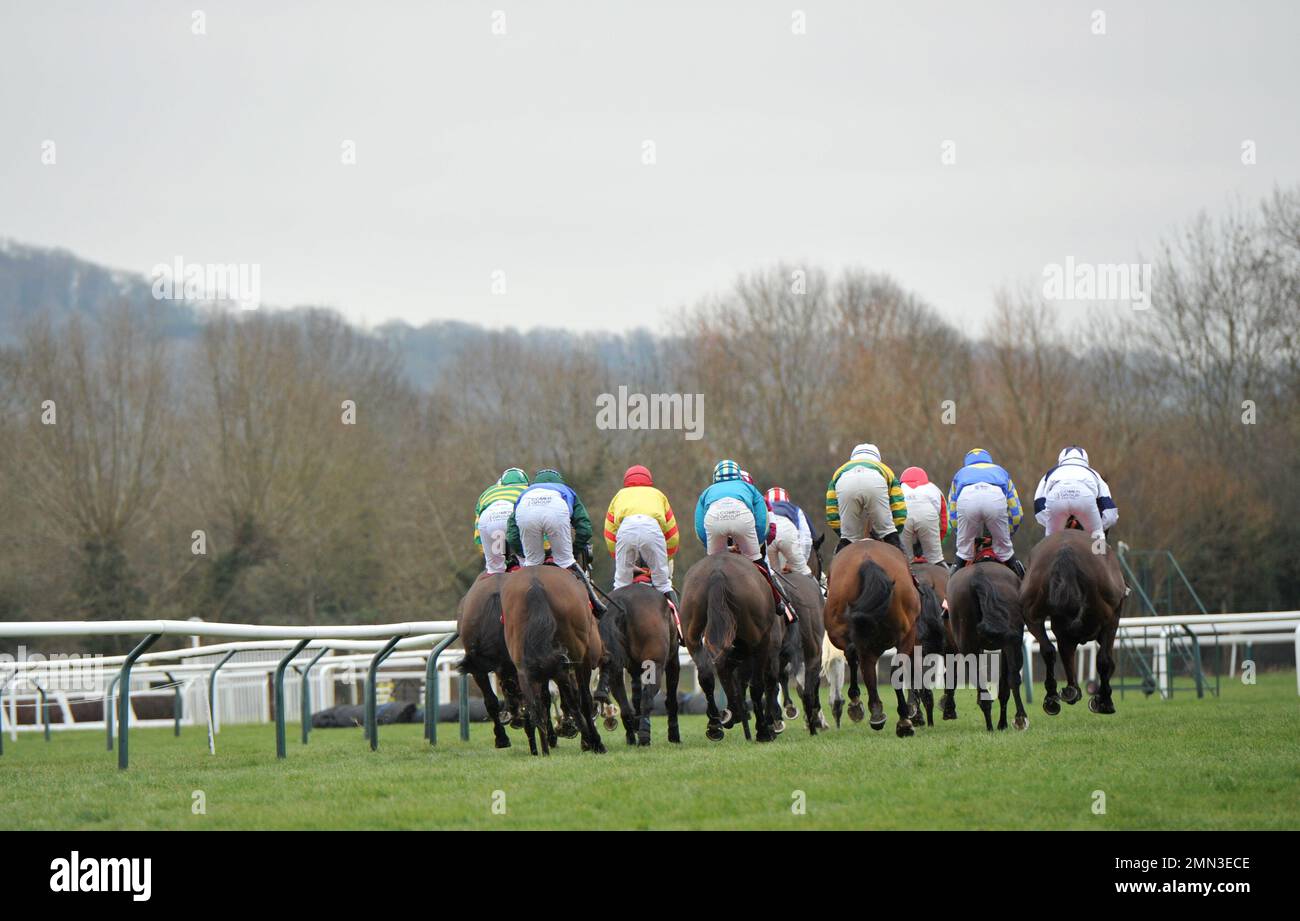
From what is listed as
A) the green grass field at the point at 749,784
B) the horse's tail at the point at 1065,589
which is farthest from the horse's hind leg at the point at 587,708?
the horse's tail at the point at 1065,589

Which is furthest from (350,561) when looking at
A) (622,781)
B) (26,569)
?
(622,781)

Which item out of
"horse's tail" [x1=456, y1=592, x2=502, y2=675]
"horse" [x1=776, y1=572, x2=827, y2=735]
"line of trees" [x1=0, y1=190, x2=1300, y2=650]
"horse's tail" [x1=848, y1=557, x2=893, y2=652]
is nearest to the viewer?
"horse's tail" [x1=848, y1=557, x2=893, y2=652]

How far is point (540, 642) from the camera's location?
1173cm

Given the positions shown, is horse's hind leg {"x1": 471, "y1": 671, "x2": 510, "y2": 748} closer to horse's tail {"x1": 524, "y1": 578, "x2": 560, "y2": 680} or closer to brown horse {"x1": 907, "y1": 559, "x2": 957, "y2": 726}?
horse's tail {"x1": 524, "y1": 578, "x2": 560, "y2": 680}

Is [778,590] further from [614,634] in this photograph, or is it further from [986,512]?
[986,512]

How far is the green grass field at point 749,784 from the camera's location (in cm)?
805

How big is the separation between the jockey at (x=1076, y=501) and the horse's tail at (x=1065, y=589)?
0.59 m

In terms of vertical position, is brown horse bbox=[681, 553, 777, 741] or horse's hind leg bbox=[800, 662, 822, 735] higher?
brown horse bbox=[681, 553, 777, 741]

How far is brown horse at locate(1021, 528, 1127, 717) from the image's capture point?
13031mm

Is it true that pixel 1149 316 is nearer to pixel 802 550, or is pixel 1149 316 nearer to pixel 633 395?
pixel 633 395

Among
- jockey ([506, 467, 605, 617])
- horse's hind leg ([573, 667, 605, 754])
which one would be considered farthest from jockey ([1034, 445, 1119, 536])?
horse's hind leg ([573, 667, 605, 754])

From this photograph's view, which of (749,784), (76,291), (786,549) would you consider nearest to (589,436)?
(786,549)

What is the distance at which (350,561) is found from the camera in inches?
1850

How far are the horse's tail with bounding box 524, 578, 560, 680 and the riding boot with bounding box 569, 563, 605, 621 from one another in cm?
73
